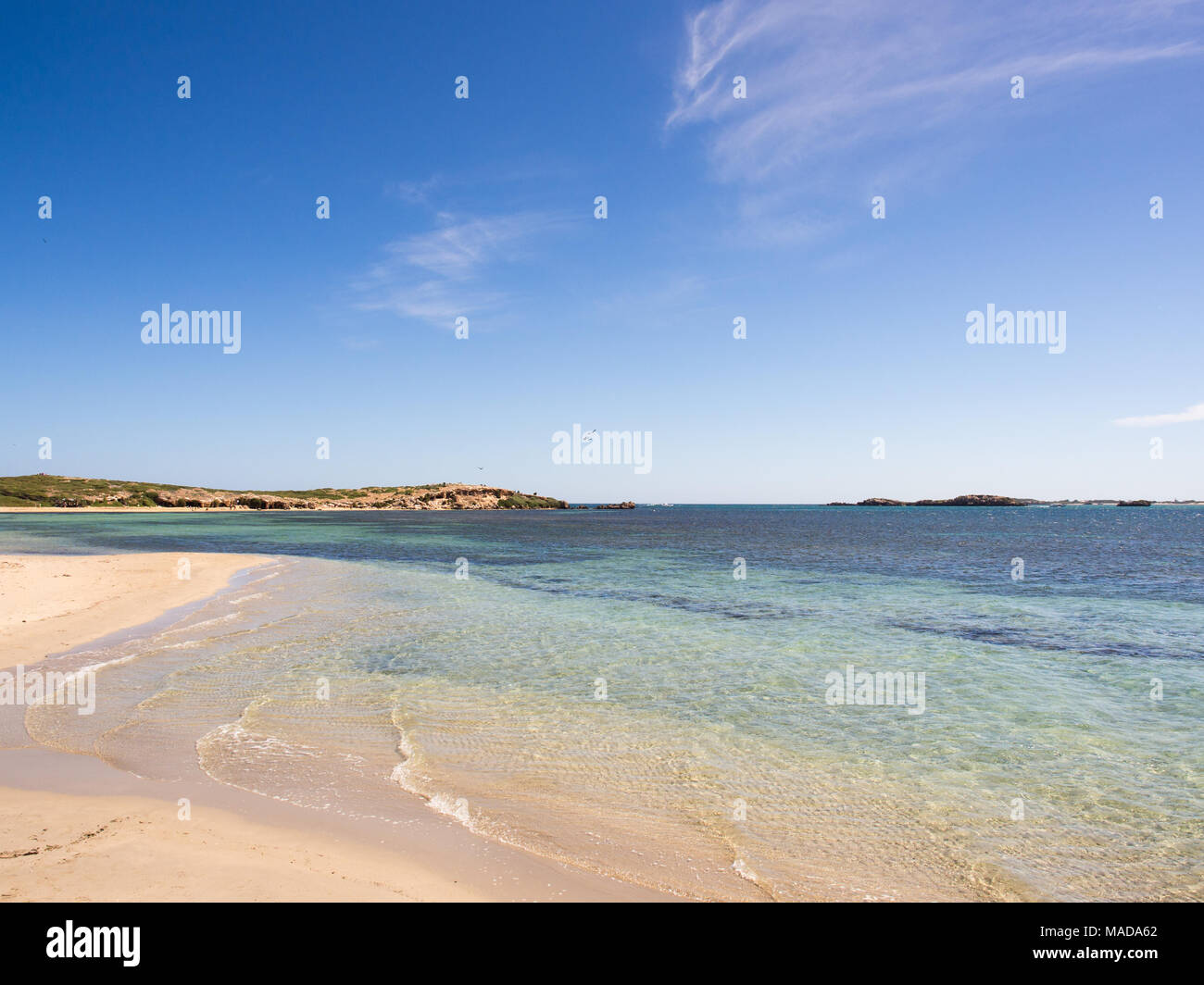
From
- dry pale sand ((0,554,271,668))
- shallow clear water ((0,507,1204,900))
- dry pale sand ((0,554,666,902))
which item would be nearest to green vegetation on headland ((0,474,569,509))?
dry pale sand ((0,554,271,668))

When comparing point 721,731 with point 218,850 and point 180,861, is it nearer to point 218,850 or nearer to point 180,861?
point 218,850

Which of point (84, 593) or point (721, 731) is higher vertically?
point (84, 593)

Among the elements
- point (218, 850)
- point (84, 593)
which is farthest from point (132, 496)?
point (218, 850)

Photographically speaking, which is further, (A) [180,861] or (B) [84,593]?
(B) [84,593]

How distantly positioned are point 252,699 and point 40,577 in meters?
24.9

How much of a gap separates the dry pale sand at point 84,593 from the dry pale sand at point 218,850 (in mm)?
9795

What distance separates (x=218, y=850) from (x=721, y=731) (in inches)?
315

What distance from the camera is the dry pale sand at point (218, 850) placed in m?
5.82

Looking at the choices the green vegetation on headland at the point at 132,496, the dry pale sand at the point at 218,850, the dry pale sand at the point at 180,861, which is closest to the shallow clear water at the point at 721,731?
the dry pale sand at the point at 218,850

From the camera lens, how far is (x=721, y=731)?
11078 mm

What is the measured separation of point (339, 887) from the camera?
589cm

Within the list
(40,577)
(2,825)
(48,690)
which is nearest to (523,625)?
(48,690)

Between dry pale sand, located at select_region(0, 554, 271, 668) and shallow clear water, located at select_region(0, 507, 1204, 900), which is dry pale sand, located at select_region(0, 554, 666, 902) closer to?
shallow clear water, located at select_region(0, 507, 1204, 900)
